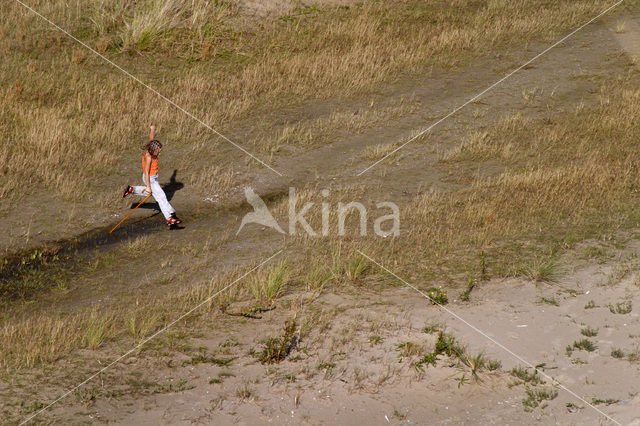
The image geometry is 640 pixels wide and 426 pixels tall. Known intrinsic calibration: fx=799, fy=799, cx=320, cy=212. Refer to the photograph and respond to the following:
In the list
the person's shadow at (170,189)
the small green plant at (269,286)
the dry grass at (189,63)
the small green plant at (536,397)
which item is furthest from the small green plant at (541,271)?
the dry grass at (189,63)

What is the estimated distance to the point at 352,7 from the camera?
22.1m

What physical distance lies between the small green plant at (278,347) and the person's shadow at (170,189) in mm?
4940

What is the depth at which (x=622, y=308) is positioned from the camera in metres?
9.27

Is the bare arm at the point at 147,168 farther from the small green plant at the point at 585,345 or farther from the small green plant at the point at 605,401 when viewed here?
the small green plant at the point at 605,401

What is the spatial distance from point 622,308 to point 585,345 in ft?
3.49

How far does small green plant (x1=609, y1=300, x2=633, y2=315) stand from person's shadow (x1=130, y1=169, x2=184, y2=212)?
707 cm

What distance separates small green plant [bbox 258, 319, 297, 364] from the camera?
835 cm

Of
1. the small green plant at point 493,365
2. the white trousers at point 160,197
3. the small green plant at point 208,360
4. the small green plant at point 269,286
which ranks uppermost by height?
the white trousers at point 160,197

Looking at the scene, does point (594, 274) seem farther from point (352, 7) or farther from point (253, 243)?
point (352, 7)

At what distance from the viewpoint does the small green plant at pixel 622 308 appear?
920 centimetres

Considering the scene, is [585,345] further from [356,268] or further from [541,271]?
[356,268]

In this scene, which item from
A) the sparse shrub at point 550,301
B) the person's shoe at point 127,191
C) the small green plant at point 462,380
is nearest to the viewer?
the small green plant at point 462,380

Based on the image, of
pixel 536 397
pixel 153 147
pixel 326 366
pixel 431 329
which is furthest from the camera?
pixel 153 147

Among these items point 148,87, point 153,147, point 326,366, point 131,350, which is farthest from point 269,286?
A: point 148,87
